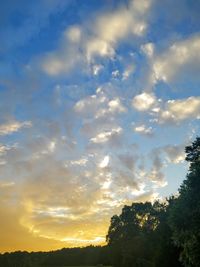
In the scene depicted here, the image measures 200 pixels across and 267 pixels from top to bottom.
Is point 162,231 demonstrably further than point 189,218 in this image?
Yes

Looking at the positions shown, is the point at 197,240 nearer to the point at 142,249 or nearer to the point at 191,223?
the point at 191,223

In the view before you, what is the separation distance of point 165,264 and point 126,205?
47690 millimetres

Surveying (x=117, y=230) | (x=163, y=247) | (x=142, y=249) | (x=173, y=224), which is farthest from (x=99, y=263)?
(x=173, y=224)

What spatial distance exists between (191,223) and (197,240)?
2.32 meters

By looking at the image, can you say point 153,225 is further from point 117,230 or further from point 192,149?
point 192,149

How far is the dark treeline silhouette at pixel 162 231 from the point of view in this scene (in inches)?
2003

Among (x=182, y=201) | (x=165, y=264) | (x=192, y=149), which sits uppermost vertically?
(x=192, y=149)

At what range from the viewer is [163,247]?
76188 millimetres

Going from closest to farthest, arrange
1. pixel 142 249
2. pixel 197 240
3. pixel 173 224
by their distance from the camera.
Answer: pixel 197 240
pixel 173 224
pixel 142 249

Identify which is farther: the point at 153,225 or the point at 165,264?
the point at 153,225

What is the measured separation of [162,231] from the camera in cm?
8112

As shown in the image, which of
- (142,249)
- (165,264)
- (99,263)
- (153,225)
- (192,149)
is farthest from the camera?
(99,263)

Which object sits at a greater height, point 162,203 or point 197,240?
point 162,203

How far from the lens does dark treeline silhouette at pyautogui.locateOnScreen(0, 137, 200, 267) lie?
50.9 meters
